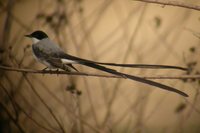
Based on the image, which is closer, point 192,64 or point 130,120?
point 192,64

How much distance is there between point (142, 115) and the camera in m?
2.37

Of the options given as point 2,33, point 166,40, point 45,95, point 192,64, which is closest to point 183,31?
point 166,40

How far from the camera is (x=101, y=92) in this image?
2.38 m

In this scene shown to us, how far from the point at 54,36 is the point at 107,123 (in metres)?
0.62

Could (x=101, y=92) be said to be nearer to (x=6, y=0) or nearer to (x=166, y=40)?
(x=166, y=40)

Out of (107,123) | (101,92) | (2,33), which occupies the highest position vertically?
(2,33)

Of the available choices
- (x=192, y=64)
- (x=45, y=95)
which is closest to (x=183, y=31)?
(x=192, y=64)

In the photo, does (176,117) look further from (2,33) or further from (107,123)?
(2,33)

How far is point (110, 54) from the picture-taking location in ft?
7.75

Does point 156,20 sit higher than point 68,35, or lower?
higher

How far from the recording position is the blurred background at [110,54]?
2311mm

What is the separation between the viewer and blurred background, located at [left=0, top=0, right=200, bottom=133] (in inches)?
91.0

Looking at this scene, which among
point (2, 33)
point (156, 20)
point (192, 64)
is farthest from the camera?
point (2, 33)

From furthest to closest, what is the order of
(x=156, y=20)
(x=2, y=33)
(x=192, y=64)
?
1. (x=2, y=33)
2. (x=156, y=20)
3. (x=192, y=64)
